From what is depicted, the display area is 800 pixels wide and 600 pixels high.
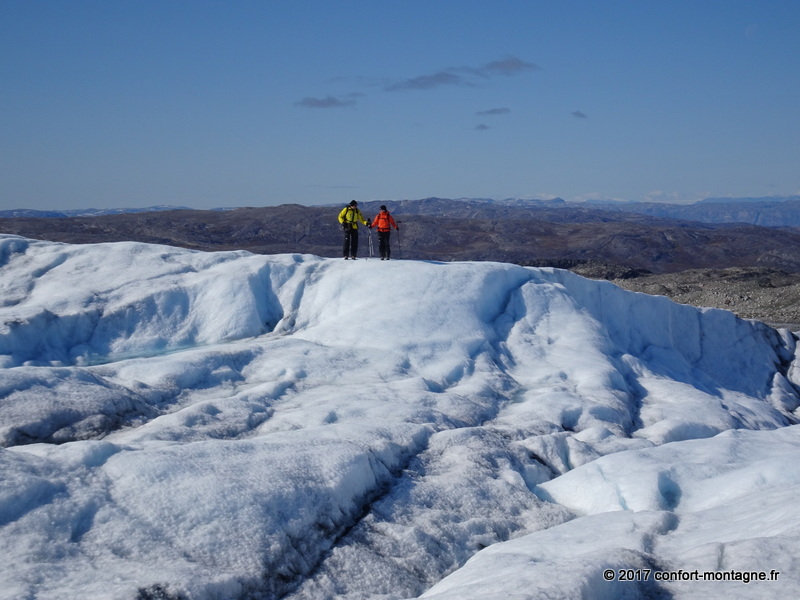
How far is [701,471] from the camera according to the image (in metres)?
9.43

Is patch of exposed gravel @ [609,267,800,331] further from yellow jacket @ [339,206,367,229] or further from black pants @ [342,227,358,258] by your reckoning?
yellow jacket @ [339,206,367,229]

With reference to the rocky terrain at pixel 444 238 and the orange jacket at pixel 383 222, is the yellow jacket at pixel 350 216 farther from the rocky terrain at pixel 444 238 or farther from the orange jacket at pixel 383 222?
the rocky terrain at pixel 444 238

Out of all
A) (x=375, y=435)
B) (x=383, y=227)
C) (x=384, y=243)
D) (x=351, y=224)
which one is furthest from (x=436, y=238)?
(x=375, y=435)

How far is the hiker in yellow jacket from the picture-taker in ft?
63.2

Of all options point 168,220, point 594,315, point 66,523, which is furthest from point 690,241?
point 66,523

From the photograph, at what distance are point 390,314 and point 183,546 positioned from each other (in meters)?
9.55

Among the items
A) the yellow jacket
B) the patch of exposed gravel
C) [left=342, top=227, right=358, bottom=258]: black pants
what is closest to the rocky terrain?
the patch of exposed gravel

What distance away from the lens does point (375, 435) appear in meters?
10.3

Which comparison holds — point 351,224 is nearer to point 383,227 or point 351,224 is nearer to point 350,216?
point 350,216

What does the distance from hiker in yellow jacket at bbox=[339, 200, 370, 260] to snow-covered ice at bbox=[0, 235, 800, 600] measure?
4.34 ft

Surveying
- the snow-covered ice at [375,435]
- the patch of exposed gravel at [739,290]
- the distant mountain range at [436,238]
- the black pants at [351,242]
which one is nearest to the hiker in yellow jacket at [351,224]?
the black pants at [351,242]

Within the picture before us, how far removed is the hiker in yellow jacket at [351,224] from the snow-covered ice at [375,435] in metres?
1.32

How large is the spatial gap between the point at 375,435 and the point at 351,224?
10.2 m

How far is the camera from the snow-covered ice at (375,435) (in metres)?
6.61
